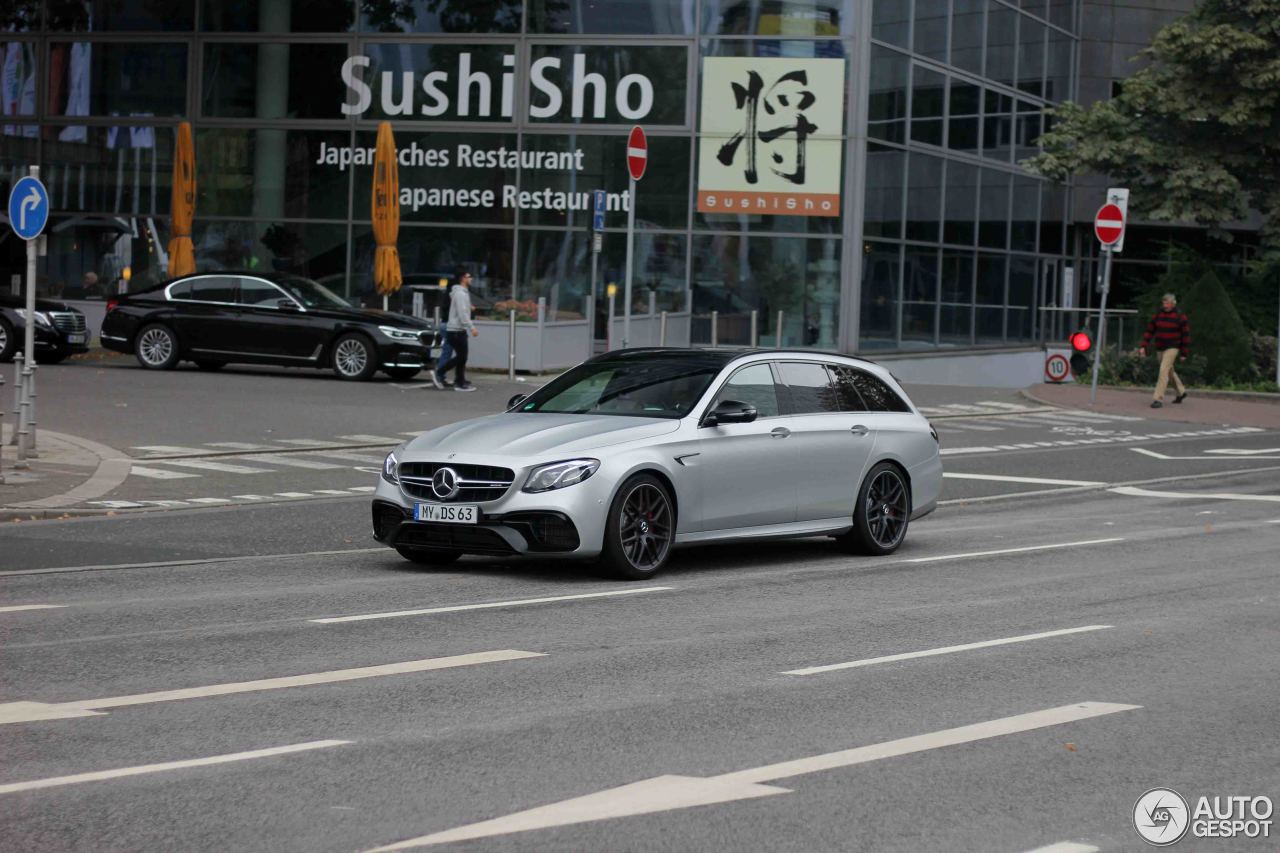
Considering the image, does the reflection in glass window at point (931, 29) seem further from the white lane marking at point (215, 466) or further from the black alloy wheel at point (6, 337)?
the white lane marking at point (215, 466)

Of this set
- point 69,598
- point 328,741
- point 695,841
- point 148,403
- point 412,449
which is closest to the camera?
point 695,841

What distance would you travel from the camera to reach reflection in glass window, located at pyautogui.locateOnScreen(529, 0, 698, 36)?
1485 inches

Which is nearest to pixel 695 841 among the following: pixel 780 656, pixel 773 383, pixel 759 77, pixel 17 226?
pixel 780 656

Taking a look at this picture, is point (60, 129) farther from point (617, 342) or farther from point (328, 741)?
point (328, 741)

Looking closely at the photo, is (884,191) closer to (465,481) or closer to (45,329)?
(45,329)

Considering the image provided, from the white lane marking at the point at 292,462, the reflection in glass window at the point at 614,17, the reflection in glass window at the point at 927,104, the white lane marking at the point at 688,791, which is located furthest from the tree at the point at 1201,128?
the white lane marking at the point at 688,791

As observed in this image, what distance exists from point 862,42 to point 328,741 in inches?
1259

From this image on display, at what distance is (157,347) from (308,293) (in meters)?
2.70

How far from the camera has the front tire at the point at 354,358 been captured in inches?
1172

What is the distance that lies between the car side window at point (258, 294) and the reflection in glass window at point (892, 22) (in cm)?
1383

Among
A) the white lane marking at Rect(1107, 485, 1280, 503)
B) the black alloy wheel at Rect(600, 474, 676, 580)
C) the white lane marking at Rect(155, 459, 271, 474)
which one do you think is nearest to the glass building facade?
the white lane marking at Rect(1107, 485, 1280, 503)

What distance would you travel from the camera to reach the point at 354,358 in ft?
98.1

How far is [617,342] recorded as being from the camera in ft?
118

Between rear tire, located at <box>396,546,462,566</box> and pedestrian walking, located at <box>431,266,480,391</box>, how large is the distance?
15542 mm
